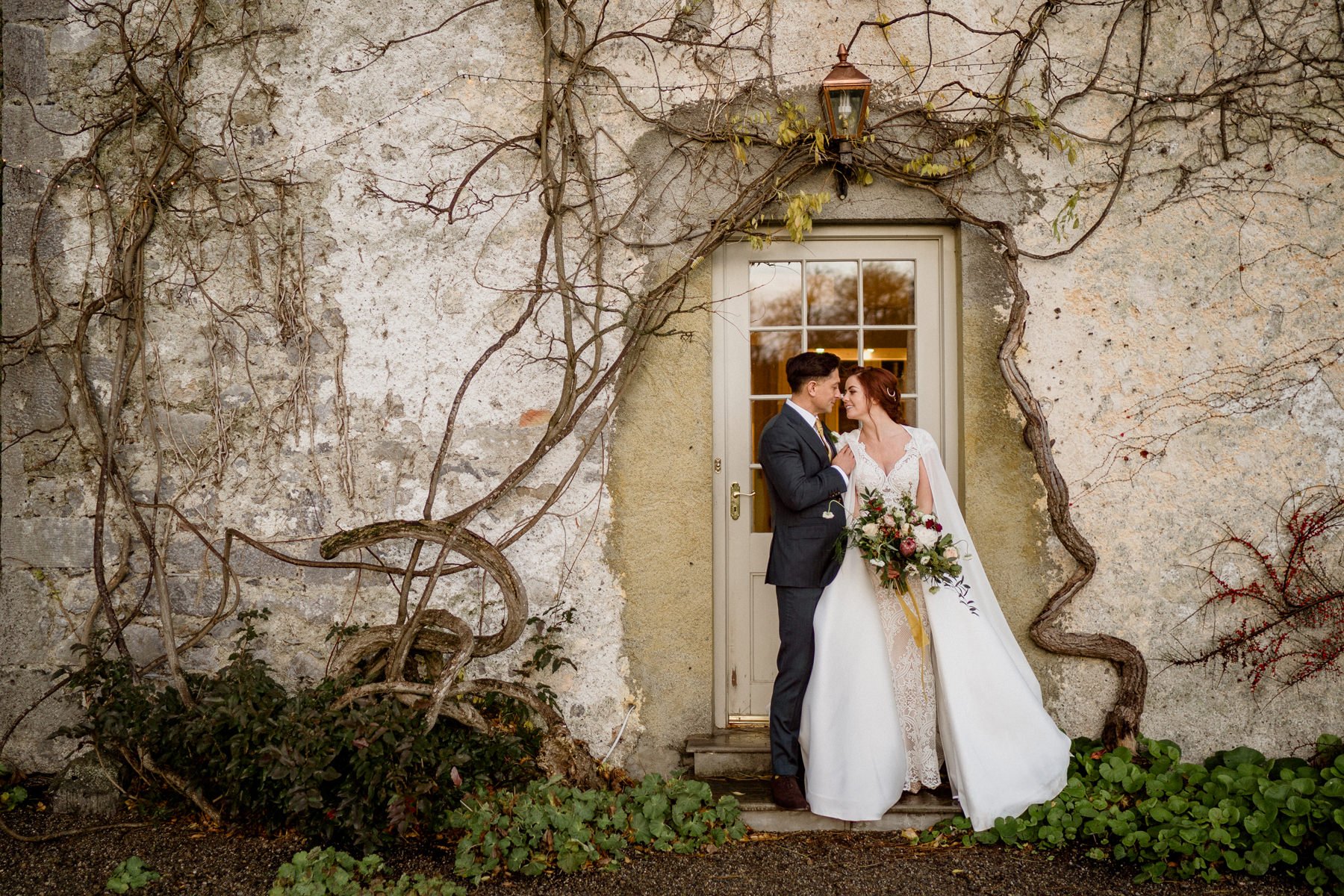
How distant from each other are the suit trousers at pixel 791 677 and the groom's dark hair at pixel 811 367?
2.94 ft

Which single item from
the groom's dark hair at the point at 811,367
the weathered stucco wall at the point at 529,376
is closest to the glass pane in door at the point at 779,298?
the weathered stucco wall at the point at 529,376

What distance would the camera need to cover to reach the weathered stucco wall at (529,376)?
4.16 metres

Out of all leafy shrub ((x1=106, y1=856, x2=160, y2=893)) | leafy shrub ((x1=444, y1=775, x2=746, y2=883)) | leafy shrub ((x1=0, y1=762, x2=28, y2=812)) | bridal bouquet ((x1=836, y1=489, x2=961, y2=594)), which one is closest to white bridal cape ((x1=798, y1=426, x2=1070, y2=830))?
bridal bouquet ((x1=836, y1=489, x2=961, y2=594))

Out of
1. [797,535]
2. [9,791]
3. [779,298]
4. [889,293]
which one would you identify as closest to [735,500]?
[797,535]

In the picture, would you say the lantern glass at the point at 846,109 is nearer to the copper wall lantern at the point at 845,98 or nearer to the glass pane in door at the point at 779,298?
the copper wall lantern at the point at 845,98

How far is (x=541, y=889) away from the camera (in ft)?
10.7

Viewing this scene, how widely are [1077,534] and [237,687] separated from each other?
368 centimetres

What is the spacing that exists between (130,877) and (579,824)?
1.62 metres

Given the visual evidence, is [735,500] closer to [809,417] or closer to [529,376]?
[809,417]

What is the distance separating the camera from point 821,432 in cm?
400

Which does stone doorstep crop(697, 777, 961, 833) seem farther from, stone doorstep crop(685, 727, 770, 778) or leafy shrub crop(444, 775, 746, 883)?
stone doorstep crop(685, 727, 770, 778)

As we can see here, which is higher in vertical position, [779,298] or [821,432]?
[779,298]

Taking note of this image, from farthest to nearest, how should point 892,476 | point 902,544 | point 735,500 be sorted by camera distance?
point 735,500 < point 892,476 < point 902,544

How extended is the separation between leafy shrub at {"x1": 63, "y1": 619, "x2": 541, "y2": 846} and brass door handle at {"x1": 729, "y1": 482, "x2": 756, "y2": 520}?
4.40 ft
